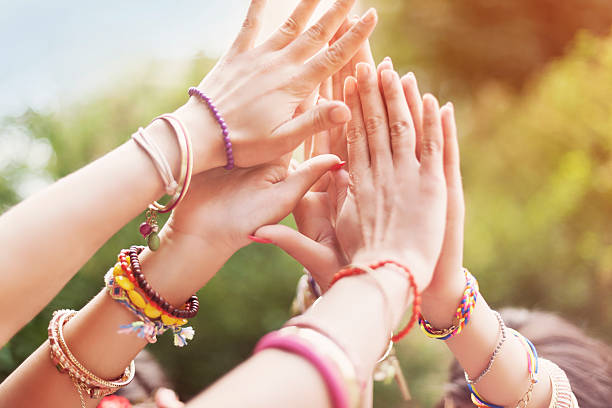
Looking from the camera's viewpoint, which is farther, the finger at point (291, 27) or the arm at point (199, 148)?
the finger at point (291, 27)

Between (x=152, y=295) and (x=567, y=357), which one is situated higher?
(x=152, y=295)

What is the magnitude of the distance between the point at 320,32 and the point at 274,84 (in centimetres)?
12

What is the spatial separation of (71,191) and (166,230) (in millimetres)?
236

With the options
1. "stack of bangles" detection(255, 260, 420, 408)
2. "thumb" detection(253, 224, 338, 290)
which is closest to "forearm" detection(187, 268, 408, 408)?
"stack of bangles" detection(255, 260, 420, 408)

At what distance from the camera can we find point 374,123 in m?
0.91

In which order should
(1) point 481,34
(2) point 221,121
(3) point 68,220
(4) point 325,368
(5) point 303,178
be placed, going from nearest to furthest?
(4) point 325,368, (3) point 68,220, (2) point 221,121, (5) point 303,178, (1) point 481,34

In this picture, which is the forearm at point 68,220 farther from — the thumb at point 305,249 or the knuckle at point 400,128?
the knuckle at point 400,128

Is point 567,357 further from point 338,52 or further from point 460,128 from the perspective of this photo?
point 338,52

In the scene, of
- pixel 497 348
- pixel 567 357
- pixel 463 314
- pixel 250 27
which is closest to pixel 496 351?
pixel 497 348

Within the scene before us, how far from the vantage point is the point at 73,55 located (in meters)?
1.55

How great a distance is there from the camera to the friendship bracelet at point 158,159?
779 mm

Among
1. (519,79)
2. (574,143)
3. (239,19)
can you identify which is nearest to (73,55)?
(239,19)

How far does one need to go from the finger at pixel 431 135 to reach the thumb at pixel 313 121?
13 centimetres

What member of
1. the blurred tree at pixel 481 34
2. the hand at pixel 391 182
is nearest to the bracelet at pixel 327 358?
the hand at pixel 391 182
